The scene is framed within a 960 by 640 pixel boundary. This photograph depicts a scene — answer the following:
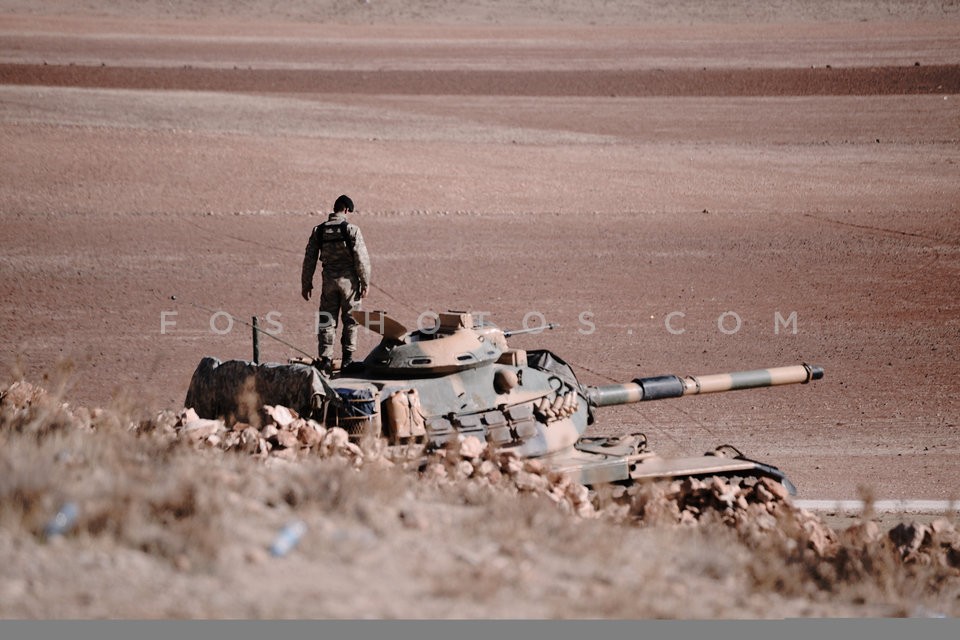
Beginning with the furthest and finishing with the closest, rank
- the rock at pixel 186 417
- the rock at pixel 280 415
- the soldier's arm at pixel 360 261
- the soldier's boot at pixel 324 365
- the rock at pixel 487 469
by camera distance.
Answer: the soldier's arm at pixel 360 261 → the soldier's boot at pixel 324 365 → the rock at pixel 186 417 → the rock at pixel 280 415 → the rock at pixel 487 469

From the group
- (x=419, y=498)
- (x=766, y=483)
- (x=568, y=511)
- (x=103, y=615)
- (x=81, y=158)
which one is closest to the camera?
(x=103, y=615)

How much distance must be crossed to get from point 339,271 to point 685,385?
149 inches

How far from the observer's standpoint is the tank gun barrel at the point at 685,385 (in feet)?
44.7

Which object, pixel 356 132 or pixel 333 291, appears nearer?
pixel 333 291

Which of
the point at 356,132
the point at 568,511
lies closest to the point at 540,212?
the point at 356,132

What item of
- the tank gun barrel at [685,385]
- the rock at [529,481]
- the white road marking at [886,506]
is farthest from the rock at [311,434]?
the white road marking at [886,506]

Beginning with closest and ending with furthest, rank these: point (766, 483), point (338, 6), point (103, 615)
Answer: point (103, 615) < point (766, 483) < point (338, 6)

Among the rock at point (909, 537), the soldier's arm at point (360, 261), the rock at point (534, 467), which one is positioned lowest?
the rock at point (909, 537)

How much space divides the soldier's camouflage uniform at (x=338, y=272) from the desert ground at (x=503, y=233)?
1.85 m

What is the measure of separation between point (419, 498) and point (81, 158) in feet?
71.0

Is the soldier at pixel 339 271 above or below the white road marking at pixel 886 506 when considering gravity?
above

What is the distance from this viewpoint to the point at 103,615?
22.9 feet

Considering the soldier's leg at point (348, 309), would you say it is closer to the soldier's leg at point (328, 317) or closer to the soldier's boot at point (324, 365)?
the soldier's leg at point (328, 317)

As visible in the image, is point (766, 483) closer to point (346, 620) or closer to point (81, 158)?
point (346, 620)
